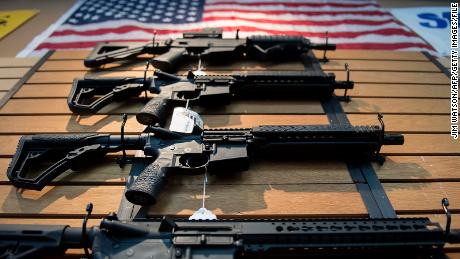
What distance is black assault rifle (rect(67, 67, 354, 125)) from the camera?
3.20 m

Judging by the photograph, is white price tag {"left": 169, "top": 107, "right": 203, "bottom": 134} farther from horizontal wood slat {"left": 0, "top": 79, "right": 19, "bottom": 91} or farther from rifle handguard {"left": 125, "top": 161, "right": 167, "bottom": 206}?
horizontal wood slat {"left": 0, "top": 79, "right": 19, "bottom": 91}

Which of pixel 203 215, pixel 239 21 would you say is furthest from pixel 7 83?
pixel 239 21

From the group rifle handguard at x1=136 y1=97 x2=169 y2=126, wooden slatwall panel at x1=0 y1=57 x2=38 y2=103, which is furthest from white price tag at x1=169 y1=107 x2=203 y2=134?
wooden slatwall panel at x1=0 y1=57 x2=38 y2=103

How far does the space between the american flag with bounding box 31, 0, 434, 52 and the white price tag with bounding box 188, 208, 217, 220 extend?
303cm

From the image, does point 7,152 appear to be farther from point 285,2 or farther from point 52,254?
point 285,2

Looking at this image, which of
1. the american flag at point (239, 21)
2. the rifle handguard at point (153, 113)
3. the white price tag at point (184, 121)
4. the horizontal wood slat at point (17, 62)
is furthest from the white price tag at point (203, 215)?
the american flag at point (239, 21)

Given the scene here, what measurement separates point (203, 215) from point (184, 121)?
81 cm

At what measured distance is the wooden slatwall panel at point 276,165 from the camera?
2344 mm

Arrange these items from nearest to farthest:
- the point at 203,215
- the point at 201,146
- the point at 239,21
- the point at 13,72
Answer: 1. the point at 203,215
2. the point at 201,146
3. the point at 13,72
4. the point at 239,21

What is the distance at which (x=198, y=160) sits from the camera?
2.51 metres

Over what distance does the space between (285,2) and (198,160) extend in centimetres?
401

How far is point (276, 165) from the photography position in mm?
2650

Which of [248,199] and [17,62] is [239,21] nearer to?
[17,62]

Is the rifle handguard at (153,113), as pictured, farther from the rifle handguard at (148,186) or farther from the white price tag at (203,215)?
the white price tag at (203,215)
